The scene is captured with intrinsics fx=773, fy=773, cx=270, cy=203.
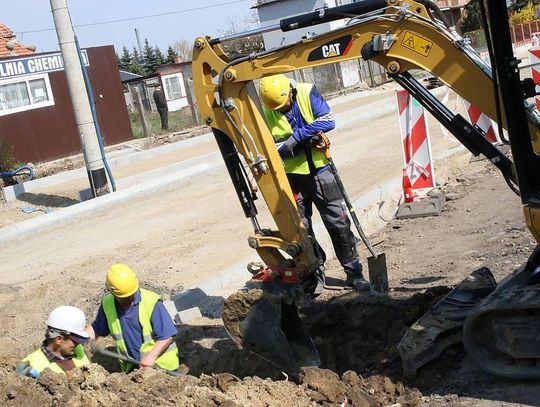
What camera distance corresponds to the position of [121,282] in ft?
18.1

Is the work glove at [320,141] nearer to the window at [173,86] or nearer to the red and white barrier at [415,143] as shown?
the red and white barrier at [415,143]

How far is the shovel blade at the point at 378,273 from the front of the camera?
23.0ft

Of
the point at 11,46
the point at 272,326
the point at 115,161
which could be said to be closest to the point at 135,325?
the point at 272,326

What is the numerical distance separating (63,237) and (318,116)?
6098 millimetres

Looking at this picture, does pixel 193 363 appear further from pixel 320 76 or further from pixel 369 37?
pixel 320 76

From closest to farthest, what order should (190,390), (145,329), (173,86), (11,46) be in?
(190,390) < (145,329) < (11,46) < (173,86)

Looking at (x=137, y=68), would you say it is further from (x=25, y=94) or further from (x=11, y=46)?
(x=25, y=94)

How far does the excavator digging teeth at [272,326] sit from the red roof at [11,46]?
20.5 meters

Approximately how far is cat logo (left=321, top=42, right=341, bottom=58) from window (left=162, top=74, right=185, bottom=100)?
39.7 meters

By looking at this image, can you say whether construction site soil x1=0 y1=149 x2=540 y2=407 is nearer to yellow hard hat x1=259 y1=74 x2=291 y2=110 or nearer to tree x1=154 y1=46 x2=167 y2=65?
yellow hard hat x1=259 y1=74 x2=291 y2=110

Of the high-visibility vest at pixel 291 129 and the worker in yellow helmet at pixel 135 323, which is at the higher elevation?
the high-visibility vest at pixel 291 129

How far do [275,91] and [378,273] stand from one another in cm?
191

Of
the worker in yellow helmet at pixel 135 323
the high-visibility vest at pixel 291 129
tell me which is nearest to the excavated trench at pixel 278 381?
the worker in yellow helmet at pixel 135 323

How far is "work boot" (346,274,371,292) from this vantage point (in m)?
7.20
